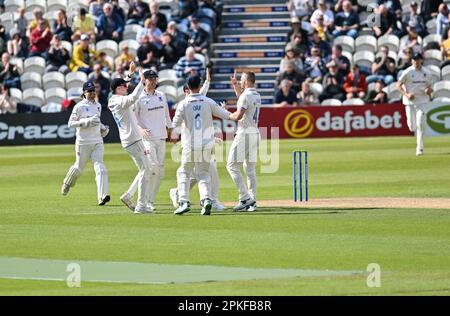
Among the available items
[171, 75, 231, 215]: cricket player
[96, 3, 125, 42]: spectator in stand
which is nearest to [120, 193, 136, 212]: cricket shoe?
[171, 75, 231, 215]: cricket player

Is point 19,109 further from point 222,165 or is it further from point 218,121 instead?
point 222,165

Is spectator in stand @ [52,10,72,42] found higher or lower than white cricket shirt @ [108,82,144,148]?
higher

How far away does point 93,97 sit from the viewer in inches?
785

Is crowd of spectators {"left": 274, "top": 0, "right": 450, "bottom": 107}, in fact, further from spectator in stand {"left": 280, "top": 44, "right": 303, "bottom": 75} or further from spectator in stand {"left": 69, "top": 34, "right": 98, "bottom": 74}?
spectator in stand {"left": 69, "top": 34, "right": 98, "bottom": 74}

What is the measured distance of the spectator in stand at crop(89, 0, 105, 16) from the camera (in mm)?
37125

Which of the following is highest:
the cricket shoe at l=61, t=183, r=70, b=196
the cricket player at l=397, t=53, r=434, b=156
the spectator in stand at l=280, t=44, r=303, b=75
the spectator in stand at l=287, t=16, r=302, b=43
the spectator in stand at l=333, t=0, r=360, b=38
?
the spectator in stand at l=333, t=0, r=360, b=38

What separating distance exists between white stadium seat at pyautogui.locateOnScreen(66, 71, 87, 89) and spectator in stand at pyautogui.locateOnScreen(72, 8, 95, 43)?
4.64 ft

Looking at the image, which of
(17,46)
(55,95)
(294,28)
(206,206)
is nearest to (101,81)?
(55,95)

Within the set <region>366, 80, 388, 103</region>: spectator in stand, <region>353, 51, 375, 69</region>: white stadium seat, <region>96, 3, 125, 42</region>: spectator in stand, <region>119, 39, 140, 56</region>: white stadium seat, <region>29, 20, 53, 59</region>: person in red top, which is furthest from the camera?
<region>96, 3, 125, 42</region>: spectator in stand

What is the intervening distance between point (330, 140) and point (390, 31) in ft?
14.6

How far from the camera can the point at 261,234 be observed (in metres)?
15.3

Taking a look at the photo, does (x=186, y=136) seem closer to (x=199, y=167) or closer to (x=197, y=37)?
(x=199, y=167)

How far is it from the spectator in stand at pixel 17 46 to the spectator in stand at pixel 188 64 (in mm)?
5228
